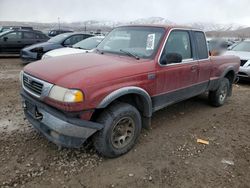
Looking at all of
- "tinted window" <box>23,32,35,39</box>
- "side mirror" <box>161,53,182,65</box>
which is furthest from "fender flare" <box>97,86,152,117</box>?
"tinted window" <box>23,32,35,39</box>

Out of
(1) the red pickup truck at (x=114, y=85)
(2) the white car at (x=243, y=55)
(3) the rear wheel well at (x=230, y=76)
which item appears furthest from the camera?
(2) the white car at (x=243, y=55)

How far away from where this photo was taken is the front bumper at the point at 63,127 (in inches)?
117

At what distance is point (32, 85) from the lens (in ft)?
11.3

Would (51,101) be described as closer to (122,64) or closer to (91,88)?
(91,88)

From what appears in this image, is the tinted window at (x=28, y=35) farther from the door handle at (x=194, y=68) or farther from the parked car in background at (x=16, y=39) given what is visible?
the door handle at (x=194, y=68)

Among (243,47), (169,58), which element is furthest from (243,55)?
(169,58)

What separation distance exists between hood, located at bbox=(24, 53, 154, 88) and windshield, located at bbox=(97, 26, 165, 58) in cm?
23

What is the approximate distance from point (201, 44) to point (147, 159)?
272cm

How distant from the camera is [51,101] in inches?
121

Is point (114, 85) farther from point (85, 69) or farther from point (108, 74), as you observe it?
point (85, 69)

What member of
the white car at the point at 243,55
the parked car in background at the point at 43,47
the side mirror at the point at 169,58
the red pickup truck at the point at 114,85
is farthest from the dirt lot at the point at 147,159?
the parked car in background at the point at 43,47

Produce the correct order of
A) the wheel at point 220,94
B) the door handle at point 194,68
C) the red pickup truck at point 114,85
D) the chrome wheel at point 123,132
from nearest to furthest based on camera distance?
the red pickup truck at point 114,85, the chrome wheel at point 123,132, the door handle at point 194,68, the wheel at point 220,94

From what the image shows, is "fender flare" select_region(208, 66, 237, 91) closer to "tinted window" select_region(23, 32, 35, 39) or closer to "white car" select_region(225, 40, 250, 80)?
"white car" select_region(225, 40, 250, 80)

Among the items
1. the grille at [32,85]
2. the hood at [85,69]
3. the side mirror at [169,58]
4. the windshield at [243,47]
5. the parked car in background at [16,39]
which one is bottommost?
the parked car in background at [16,39]
